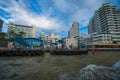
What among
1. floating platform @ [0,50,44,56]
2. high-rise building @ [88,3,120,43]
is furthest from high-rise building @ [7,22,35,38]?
floating platform @ [0,50,44,56]

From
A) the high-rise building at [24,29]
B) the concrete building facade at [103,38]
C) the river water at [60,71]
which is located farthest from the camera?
the high-rise building at [24,29]

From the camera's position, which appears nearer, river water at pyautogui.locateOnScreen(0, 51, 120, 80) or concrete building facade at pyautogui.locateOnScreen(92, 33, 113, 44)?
river water at pyautogui.locateOnScreen(0, 51, 120, 80)

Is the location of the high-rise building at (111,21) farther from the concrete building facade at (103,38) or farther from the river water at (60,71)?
the river water at (60,71)

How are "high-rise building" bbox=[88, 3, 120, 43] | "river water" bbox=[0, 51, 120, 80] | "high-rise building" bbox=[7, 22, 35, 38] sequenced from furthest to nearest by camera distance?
1. "high-rise building" bbox=[7, 22, 35, 38]
2. "high-rise building" bbox=[88, 3, 120, 43]
3. "river water" bbox=[0, 51, 120, 80]

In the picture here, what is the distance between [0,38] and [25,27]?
66.5 metres

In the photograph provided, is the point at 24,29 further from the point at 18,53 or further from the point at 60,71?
the point at 60,71

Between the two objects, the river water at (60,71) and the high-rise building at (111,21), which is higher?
the high-rise building at (111,21)

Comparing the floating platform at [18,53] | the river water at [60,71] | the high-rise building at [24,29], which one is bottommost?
the river water at [60,71]

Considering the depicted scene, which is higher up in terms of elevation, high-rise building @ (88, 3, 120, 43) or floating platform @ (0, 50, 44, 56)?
high-rise building @ (88, 3, 120, 43)

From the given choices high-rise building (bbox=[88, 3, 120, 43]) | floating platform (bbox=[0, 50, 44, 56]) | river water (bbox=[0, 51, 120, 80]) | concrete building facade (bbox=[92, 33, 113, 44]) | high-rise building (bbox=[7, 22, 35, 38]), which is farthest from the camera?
high-rise building (bbox=[7, 22, 35, 38])

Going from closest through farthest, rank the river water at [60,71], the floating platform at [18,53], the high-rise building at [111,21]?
the river water at [60,71]
the floating platform at [18,53]
the high-rise building at [111,21]

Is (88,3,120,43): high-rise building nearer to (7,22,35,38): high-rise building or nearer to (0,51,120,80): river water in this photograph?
(0,51,120,80): river water

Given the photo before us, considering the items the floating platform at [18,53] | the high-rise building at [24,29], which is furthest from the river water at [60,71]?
the high-rise building at [24,29]

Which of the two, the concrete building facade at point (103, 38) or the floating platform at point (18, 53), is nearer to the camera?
the floating platform at point (18, 53)
